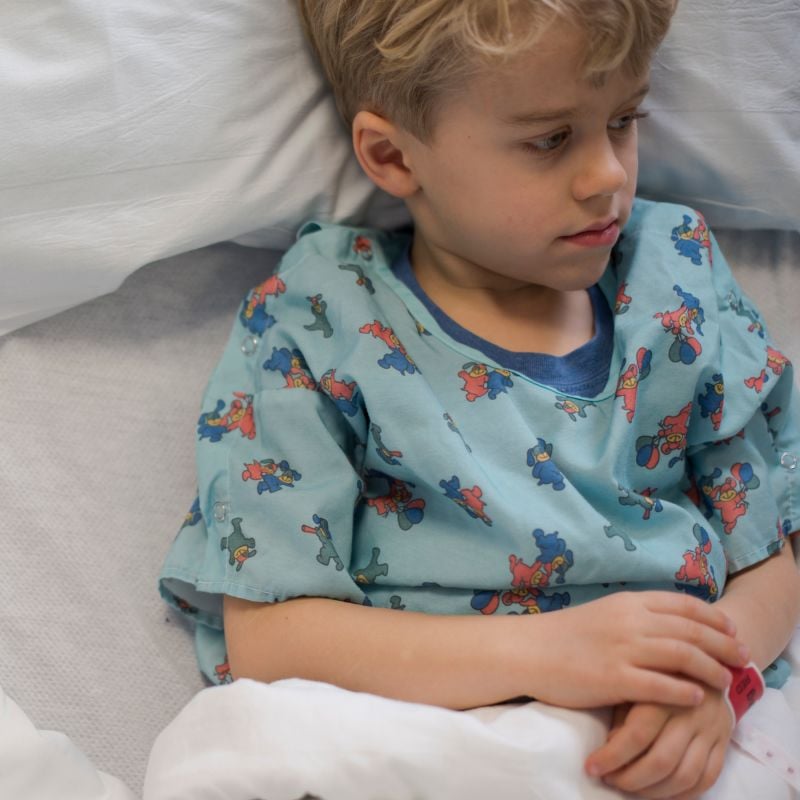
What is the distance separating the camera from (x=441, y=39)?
0.96m

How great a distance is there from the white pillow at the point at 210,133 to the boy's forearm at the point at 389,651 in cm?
39

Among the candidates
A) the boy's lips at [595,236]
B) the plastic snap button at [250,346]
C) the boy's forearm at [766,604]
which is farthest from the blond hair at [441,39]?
the boy's forearm at [766,604]

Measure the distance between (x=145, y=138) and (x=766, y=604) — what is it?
0.72 m

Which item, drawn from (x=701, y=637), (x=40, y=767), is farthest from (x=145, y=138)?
(x=701, y=637)

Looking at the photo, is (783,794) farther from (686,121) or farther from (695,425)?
(686,121)

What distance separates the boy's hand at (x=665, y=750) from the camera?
0.91m

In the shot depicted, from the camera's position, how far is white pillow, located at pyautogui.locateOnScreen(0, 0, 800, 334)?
3.48 ft

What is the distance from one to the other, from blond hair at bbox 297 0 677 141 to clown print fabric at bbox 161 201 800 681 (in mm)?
178

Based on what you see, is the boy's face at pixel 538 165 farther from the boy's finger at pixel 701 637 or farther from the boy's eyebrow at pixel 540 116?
the boy's finger at pixel 701 637

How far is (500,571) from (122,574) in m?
0.37

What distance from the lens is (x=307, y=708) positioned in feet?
2.84

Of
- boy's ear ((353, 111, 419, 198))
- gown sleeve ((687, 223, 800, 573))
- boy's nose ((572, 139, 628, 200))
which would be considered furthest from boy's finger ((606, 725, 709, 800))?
boy's ear ((353, 111, 419, 198))

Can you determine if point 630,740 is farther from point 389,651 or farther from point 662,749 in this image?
point 389,651

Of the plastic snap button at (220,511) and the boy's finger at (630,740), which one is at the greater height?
the plastic snap button at (220,511)
